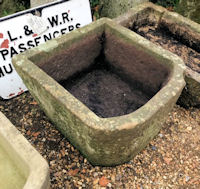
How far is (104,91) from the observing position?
83.6 inches

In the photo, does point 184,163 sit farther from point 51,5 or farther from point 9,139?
point 51,5

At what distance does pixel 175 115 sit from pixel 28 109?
135cm

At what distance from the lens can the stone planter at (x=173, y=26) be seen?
232 cm

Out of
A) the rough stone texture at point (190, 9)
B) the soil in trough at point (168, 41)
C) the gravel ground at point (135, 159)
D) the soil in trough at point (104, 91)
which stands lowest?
the gravel ground at point (135, 159)

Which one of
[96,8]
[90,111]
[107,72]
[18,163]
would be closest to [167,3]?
[96,8]

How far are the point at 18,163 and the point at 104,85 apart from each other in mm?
1084

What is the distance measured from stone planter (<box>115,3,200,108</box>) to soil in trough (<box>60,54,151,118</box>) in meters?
0.45

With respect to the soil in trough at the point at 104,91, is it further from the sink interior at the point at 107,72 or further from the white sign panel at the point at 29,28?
the white sign panel at the point at 29,28

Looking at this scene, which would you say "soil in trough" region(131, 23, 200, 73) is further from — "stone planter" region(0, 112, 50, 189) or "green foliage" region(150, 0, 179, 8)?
"stone planter" region(0, 112, 50, 189)

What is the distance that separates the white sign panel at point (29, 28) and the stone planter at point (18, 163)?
3.01 ft

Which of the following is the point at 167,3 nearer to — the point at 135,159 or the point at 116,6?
the point at 116,6


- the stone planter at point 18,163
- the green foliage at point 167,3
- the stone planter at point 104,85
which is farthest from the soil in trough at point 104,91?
the green foliage at point 167,3

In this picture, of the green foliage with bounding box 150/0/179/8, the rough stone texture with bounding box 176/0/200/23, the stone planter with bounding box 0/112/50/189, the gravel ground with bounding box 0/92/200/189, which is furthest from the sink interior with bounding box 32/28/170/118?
the green foliage with bounding box 150/0/179/8

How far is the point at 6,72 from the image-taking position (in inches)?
83.7
